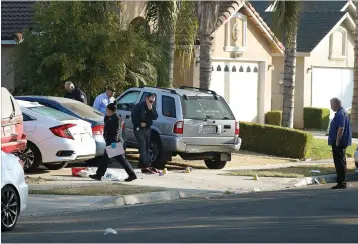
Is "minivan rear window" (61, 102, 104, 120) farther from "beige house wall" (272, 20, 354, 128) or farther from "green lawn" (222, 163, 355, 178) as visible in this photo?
"beige house wall" (272, 20, 354, 128)

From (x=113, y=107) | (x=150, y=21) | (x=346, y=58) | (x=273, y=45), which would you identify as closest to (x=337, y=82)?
(x=346, y=58)

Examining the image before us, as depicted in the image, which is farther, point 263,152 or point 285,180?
point 263,152

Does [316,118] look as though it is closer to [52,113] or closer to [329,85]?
[329,85]

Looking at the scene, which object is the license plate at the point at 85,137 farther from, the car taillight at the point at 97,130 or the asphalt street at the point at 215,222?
the asphalt street at the point at 215,222

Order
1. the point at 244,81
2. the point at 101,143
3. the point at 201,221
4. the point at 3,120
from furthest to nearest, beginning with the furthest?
1. the point at 244,81
2. the point at 101,143
3. the point at 3,120
4. the point at 201,221

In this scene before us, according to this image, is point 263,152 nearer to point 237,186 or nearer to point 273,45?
point 237,186

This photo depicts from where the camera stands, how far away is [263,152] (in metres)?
27.5

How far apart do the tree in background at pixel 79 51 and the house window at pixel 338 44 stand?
1645cm

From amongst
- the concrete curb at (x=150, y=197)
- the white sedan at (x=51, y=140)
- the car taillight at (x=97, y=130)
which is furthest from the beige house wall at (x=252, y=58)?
the concrete curb at (x=150, y=197)

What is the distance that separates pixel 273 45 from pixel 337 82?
5948 millimetres

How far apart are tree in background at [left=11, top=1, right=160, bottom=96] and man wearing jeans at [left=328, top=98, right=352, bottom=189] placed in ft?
27.3

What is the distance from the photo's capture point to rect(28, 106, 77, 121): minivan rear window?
20047 mm

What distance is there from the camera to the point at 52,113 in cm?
2027

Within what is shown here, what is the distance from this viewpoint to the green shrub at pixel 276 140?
26594mm
